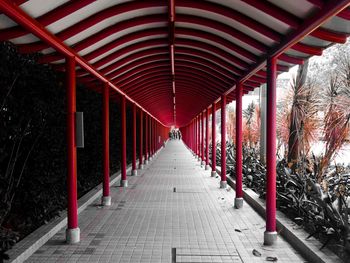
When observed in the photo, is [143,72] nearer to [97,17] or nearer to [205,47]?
[205,47]

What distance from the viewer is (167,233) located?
583 centimetres

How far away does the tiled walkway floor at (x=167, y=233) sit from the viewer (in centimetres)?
481

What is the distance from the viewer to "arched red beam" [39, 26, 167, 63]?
533 cm

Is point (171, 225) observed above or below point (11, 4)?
below

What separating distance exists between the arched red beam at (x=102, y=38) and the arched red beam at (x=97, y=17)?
0.55 metres

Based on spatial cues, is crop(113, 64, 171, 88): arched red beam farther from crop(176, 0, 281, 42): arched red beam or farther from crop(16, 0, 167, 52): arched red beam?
crop(176, 0, 281, 42): arched red beam

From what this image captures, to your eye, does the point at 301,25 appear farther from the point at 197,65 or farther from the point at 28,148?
the point at 197,65

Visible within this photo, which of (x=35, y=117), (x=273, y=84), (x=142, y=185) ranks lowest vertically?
(x=142, y=185)

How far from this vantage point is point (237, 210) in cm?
748

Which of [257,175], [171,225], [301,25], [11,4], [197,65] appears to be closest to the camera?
[11,4]

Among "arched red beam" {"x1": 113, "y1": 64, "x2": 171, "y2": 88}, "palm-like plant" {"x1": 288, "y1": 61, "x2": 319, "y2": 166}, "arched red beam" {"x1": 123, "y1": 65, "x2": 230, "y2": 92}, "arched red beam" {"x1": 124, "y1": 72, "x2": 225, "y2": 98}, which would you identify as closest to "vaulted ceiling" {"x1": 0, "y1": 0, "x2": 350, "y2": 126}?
"arched red beam" {"x1": 113, "y1": 64, "x2": 171, "y2": 88}

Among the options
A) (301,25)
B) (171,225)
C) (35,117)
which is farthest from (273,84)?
(35,117)

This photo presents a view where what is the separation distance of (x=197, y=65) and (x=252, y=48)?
279 centimetres

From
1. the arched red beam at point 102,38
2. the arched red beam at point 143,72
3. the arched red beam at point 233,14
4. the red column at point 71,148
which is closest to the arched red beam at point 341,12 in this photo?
the arched red beam at point 233,14
